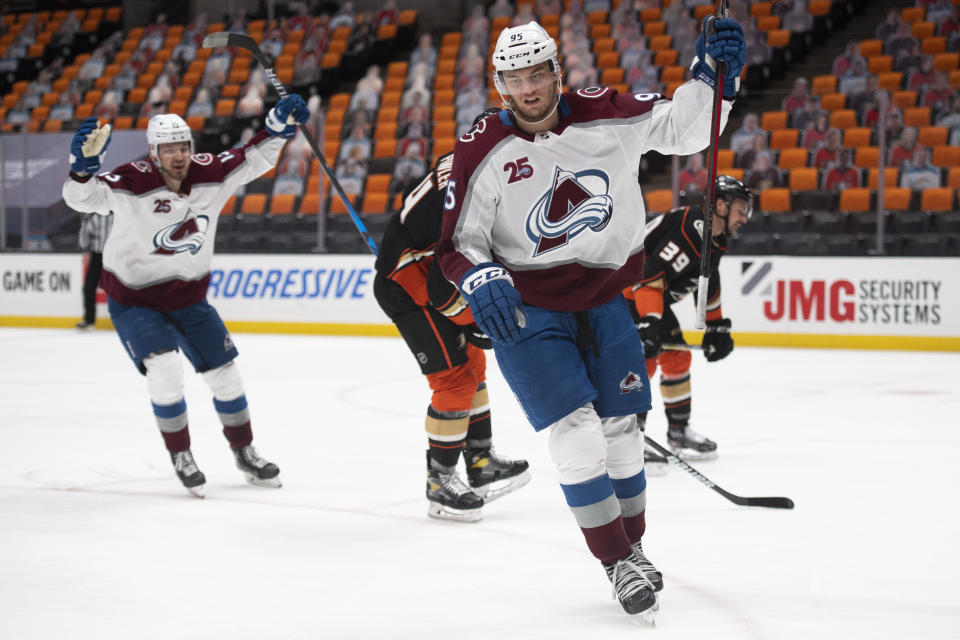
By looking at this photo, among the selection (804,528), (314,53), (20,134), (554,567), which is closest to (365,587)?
(554,567)

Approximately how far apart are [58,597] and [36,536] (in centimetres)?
69

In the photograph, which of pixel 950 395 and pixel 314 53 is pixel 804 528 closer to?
pixel 950 395

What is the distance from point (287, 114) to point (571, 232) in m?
1.86

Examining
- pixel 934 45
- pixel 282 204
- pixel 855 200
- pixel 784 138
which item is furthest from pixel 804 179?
pixel 282 204

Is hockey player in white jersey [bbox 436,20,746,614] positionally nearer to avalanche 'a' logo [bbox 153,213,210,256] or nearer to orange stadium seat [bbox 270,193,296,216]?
avalanche 'a' logo [bbox 153,213,210,256]

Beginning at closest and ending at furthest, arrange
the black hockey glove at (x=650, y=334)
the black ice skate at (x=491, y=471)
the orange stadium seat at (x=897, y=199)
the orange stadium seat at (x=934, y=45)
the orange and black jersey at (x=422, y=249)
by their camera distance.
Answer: the orange and black jersey at (x=422, y=249) < the black ice skate at (x=491, y=471) < the black hockey glove at (x=650, y=334) < the orange stadium seat at (x=897, y=199) < the orange stadium seat at (x=934, y=45)

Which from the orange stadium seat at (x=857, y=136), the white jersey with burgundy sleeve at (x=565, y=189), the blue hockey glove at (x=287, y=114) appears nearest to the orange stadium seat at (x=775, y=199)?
the orange stadium seat at (x=857, y=136)

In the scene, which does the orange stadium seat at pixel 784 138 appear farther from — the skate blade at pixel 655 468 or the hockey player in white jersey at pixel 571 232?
the hockey player in white jersey at pixel 571 232

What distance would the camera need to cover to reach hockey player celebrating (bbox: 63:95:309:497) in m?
3.93

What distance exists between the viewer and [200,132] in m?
12.5

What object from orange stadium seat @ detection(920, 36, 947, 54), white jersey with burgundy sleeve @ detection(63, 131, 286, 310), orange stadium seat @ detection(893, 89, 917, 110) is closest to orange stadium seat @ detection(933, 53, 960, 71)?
orange stadium seat @ detection(920, 36, 947, 54)

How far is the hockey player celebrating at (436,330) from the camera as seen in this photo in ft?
11.5

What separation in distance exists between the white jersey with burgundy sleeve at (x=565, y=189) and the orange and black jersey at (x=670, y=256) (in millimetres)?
1702

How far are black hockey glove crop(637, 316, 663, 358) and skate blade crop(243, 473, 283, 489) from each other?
1.44 metres
